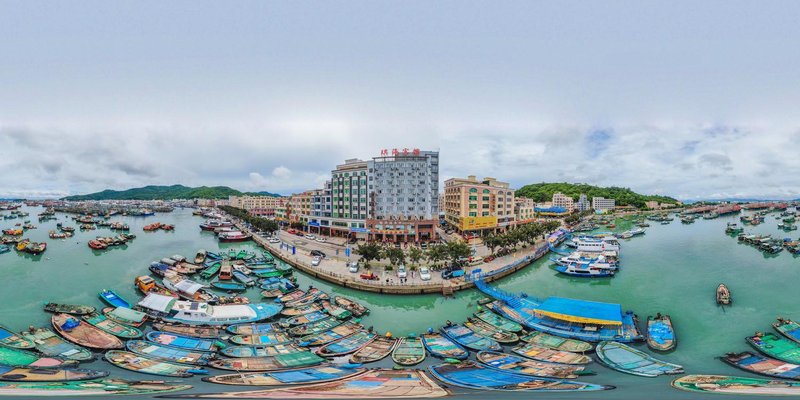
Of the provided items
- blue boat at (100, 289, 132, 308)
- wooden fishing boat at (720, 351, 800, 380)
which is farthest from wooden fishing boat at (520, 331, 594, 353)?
blue boat at (100, 289, 132, 308)

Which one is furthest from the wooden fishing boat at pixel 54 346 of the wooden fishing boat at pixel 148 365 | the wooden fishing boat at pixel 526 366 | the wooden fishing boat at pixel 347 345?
the wooden fishing boat at pixel 526 366

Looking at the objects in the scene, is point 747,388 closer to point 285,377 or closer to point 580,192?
point 285,377

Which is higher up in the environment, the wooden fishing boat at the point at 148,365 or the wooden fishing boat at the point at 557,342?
the wooden fishing boat at the point at 148,365

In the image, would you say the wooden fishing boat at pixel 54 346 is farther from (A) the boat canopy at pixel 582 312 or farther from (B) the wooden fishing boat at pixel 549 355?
(A) the boat canopy at pixel 582 312

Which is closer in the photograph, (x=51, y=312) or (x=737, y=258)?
(x=51, y=312)

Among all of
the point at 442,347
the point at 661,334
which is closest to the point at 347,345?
the point at 442,347

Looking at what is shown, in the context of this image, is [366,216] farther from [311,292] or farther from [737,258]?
[737,258]

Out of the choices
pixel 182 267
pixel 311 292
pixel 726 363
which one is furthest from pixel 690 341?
pixel 182 267

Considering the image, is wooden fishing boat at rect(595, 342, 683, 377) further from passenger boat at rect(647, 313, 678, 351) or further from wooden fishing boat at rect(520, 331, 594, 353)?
passenger boat at rect(647, 313, 678, 351)
